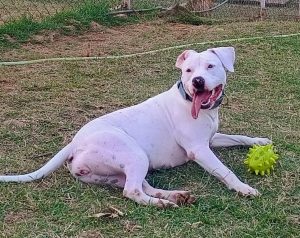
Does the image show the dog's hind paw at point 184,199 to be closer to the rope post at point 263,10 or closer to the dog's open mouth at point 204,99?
the dog's open mouth at point 204,99

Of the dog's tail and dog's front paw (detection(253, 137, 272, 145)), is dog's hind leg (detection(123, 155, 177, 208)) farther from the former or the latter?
dog's front paw (detection(253, 137, 272, 145))

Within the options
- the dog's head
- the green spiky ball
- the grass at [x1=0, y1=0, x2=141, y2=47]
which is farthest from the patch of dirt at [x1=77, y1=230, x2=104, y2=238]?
the grass at [x1=0, y1=0, x2=141, y2=47]

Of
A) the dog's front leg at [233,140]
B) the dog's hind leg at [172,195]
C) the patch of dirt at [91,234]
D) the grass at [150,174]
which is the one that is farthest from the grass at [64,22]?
the patch of dirt at [91,234]

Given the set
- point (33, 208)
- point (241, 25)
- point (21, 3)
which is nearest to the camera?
point (33, 208)

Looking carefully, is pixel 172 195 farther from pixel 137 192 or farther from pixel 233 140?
pixel 233 140

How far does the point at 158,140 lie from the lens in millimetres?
3773

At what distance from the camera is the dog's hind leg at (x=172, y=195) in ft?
11.1

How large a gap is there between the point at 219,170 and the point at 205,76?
52 centimetres

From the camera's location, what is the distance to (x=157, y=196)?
11.4 feet

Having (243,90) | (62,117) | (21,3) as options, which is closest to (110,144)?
(62,117)

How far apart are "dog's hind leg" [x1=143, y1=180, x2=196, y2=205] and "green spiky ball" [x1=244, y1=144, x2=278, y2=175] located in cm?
54

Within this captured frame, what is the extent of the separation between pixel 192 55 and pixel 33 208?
127cm

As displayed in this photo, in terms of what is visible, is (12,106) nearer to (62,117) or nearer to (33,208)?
(62,117)

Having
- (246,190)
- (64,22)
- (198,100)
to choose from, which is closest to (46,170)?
(198,100)
